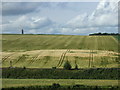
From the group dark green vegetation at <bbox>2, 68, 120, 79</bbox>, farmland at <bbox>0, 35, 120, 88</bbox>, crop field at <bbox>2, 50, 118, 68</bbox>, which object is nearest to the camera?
farmland at <bbox>0, 35, 120, 88</bbox>

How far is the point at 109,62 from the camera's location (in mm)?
60781

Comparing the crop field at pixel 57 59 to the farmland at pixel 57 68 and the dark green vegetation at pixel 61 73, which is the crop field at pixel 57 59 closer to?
the farmland at pixel 57 68

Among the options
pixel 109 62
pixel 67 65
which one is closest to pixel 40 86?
pixel 67 65

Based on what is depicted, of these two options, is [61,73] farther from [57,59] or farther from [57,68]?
[57,59]

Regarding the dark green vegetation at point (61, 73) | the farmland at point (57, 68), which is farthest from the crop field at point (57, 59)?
the dark green vegetation at point (61, 73)

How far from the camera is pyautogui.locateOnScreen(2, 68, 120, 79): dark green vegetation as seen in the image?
51625 millimetres

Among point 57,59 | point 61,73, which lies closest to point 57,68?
point 61,73

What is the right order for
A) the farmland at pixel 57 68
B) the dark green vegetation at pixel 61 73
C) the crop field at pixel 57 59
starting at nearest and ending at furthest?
the farmland at pixel 57 68
the dark green vegetation at pixel 61 73
the crop field at pixel 57 59

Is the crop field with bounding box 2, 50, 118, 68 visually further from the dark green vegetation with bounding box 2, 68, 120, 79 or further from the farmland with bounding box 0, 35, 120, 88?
the dark green vegetation with bounding box 2, 68, 120, 79

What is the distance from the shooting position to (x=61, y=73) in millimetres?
52969

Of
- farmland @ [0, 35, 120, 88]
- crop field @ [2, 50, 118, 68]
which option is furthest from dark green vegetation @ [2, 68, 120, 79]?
crop field @ [2, 50, 118, 68]

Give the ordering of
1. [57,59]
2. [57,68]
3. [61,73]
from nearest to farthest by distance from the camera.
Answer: [61,73] → [57,68] → [57,59]

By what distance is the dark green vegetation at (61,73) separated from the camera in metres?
51.6

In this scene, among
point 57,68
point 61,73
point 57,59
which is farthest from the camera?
point 57,59
